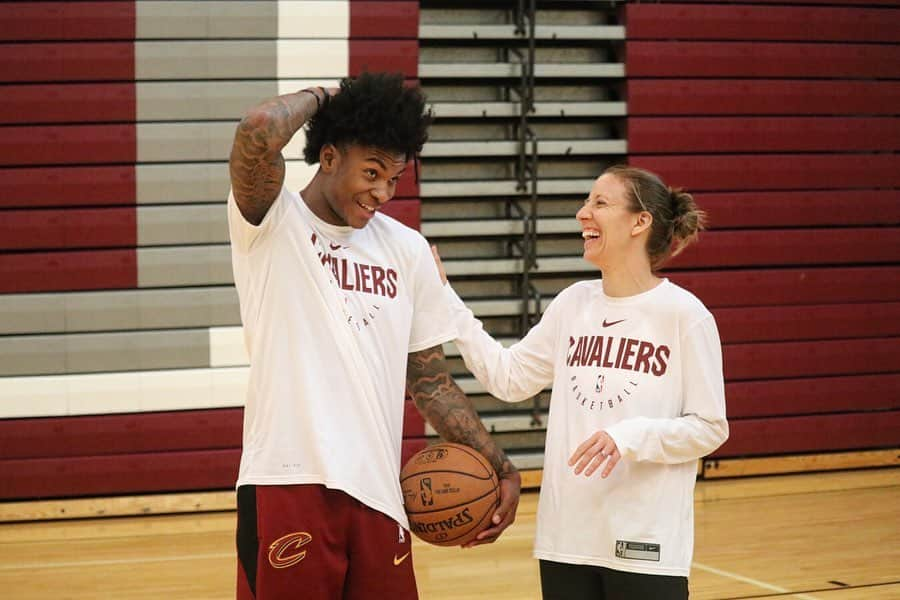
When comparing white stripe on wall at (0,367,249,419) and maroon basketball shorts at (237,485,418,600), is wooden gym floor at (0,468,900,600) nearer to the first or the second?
white stripe on wall at (0,367,249,419)

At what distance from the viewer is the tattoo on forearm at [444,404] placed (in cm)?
301

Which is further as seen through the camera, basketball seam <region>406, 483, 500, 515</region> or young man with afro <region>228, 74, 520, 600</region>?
basketball seam <region>406, 483, 500, 515</region>

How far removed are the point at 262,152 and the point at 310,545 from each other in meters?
0.88

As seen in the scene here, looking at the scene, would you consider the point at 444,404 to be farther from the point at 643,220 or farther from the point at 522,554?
the point at 522,554

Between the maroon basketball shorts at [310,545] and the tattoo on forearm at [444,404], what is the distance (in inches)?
16.8

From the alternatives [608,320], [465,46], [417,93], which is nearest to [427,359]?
[608,320]

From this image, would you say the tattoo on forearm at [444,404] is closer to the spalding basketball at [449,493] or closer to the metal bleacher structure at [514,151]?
the spalding basketball at [449,493]

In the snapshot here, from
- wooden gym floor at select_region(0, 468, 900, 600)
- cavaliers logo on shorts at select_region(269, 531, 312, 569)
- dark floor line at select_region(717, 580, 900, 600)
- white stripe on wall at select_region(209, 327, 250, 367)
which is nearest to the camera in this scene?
cavaliers logo on shorts at select_region(269, 531, 312, 569)

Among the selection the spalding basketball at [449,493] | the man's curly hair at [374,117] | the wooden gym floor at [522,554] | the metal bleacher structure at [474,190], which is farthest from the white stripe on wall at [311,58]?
the spalding basketball at [449,493]

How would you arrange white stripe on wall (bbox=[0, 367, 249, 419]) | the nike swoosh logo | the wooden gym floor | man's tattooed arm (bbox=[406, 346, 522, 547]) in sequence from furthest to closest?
white stripe on wall (bbox=[0, 367, 249, 419]), the wooden gym floor, man's tattooed arm (bbox=[406, 346, 522, 547]), the nike swoosh logo

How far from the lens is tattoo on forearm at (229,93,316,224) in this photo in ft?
8.44

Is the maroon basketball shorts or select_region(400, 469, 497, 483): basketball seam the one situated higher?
select_region(400, 469, 497, 483): basketball seam

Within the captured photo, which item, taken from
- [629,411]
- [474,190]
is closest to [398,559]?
[629,411]

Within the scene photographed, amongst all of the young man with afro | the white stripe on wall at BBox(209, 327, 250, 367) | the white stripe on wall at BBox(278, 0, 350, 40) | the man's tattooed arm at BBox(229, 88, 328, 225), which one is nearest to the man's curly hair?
the young man with afro
